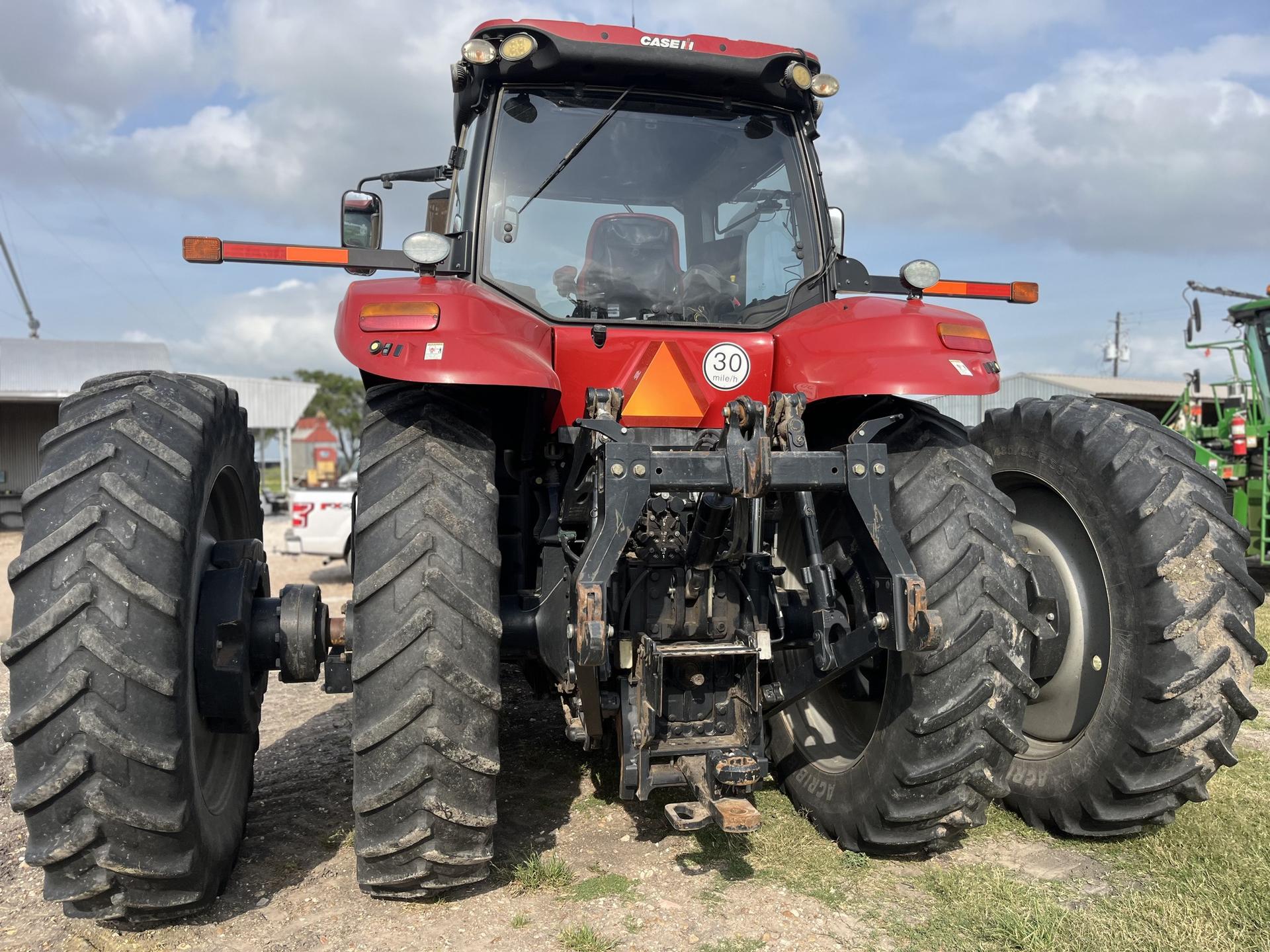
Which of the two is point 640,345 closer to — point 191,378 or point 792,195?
point 792,195

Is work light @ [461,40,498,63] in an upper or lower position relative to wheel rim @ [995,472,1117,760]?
→ upper

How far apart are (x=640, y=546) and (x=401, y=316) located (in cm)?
108

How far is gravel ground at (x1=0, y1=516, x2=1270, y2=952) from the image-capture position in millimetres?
2721

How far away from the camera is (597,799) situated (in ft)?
12.6

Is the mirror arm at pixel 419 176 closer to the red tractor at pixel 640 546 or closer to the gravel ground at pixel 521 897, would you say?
the red tractor at pixel 640 546

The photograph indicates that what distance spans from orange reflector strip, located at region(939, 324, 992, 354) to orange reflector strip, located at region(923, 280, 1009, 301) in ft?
2.29

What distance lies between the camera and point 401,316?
9.22 ft

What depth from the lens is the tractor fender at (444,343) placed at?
2748 millimetres

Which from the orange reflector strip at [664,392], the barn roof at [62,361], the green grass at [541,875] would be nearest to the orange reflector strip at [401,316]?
the orange reflector strip at [664,392]

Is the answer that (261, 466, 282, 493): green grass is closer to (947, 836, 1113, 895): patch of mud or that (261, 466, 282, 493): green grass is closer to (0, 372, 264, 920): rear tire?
(0, 372, 264, 920): rear tire

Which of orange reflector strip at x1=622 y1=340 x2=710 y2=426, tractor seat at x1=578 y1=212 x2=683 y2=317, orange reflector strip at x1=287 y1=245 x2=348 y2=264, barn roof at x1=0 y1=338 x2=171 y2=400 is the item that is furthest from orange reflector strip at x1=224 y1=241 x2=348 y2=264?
barn roof at x1=0 y1=338 x2=171 y2=400

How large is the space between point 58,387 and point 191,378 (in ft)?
84.2

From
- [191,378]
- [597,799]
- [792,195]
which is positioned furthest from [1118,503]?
[191,378]

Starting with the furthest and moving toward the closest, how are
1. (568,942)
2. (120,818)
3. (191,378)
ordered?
(191,378) < (568,942) < (120,818)
